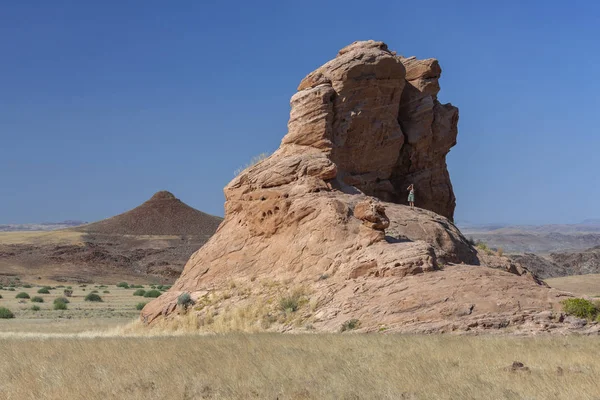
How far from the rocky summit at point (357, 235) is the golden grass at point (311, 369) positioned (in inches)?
77.0

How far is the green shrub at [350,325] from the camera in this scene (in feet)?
55.8

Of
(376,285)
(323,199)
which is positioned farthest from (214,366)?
(323,199)

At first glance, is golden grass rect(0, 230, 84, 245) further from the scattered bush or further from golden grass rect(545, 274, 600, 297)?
the scattered bush

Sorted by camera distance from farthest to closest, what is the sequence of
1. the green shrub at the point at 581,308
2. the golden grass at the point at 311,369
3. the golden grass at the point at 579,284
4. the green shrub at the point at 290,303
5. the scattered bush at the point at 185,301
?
the golden grass at the point at 579,284 → the scattered bush at the point at 185,301 → the green shrub at the point at 290,303 → the green shrub at the point at 581,308 → the golden grass at the point at 311,369

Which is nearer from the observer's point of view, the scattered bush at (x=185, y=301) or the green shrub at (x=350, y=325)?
the green shrub at (x=350, y=325)

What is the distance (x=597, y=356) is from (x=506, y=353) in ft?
4.94

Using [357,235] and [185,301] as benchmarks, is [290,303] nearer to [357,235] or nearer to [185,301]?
[357,235]

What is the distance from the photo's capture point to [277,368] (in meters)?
12.4

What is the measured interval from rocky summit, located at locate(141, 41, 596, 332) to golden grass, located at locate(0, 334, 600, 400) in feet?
6.42

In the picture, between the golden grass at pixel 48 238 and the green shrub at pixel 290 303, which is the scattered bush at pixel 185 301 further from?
the golden grass at pixel 48 238

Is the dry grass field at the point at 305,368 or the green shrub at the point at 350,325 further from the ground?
the green shrub at the point at 350,325

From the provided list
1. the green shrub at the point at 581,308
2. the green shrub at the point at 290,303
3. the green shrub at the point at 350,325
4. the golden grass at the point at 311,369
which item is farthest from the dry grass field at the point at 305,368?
the green shrub at the point at 290,303

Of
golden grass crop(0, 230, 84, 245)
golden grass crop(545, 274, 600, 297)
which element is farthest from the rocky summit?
golden grass crop(0, 230, 84, 245)

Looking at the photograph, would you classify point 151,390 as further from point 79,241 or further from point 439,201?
point 79,241
